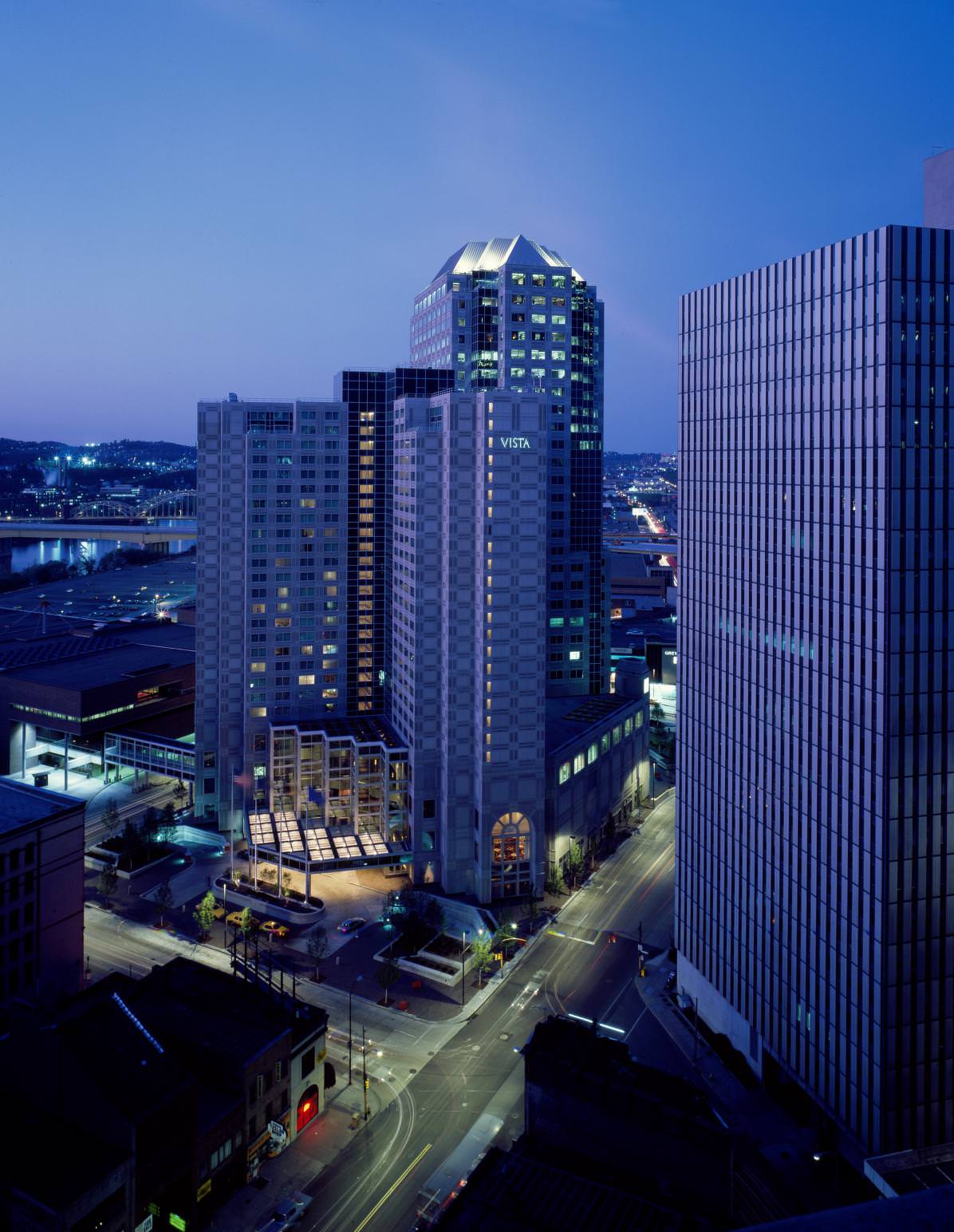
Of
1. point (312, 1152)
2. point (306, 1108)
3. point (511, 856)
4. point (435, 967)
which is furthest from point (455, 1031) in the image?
point (511, 856)

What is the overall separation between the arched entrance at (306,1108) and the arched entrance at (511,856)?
3670 centimetres

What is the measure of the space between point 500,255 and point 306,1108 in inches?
4351

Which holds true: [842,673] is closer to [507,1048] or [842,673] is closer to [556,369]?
[507,1048]

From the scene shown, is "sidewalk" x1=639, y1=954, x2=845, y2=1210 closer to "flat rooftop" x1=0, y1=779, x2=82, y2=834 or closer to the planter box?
the planter box

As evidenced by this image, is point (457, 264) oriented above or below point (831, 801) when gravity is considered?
above

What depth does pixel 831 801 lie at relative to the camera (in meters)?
61.6

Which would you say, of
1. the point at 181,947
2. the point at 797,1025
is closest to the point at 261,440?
the point at 181,947

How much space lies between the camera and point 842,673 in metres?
60.2

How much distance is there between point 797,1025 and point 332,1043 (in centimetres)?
3583

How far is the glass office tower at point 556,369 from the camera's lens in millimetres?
133000

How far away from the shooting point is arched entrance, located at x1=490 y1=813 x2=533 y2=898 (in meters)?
102

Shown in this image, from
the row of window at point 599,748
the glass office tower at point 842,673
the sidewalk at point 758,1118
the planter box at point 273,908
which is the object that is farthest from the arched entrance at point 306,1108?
the row of window at point 599,748

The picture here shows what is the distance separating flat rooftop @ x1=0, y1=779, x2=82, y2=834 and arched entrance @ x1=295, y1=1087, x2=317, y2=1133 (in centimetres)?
3088

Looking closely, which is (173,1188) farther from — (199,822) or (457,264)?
(457,264)
